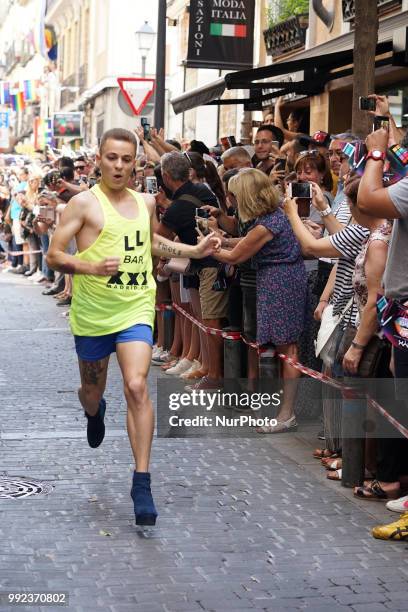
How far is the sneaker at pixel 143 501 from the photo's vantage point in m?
6.57

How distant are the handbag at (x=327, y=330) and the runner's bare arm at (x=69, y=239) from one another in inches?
75.1

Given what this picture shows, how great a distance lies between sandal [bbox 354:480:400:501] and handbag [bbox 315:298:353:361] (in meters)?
1.15

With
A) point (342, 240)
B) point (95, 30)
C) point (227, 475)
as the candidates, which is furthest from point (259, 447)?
point (95, 30)

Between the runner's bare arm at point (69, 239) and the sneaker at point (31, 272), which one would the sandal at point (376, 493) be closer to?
the runner's bare arm at point (69, 239)

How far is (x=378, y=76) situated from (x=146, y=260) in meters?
11.5

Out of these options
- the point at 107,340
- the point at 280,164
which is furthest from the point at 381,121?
the point at 280,164

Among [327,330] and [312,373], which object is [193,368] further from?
[327,330]

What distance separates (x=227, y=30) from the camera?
20.0m

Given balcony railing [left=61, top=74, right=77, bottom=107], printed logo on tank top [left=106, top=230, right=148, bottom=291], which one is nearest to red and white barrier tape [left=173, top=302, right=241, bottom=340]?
printed logo on tank top [left=106, top=230, right=148, bottom=291]

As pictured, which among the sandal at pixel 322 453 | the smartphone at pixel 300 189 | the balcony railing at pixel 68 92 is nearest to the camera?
the smartphone at pixel 300 189

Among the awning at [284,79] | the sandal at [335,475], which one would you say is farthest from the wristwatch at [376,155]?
the awning at [284,79]

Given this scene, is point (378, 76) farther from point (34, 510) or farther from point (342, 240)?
point (34, 510)

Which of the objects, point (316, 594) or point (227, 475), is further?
point (227, 475)

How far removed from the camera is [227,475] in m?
7.97
